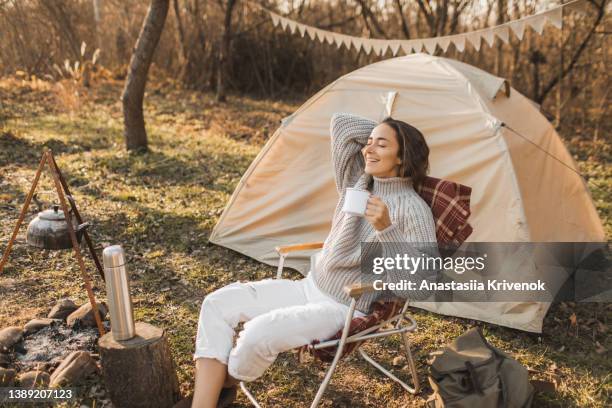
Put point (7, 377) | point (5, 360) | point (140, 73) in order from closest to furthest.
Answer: point (7, 377), point (5, 360), point (140, 73)

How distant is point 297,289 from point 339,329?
37 centimetres

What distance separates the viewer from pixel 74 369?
2.87 m

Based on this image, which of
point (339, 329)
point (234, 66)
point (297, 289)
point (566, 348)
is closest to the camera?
point (339, 329)

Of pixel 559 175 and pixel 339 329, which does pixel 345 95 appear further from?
pixel 339 329

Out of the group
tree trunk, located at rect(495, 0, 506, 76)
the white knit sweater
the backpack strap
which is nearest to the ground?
the backpack strap

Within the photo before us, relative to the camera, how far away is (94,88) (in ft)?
39.0

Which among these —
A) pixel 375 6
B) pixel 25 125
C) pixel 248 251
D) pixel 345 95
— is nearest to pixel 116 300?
pixel 248 251

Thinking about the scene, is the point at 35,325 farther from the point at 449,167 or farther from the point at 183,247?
the point at 449,167

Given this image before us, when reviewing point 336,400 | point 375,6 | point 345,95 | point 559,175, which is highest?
point 375,6

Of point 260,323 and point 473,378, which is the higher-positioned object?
point 260,323

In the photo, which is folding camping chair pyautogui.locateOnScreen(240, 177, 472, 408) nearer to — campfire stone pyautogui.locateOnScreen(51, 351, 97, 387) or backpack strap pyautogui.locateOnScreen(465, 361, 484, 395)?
backpack strap pyautogui.locateOnScreen(465, 361, 484, 395)

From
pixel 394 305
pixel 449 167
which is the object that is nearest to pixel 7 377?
pixel 394 305

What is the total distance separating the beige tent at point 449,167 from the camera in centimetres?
A: 372

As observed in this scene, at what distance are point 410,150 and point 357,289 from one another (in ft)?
2.40
